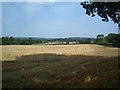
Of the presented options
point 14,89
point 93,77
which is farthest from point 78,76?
point 14,89

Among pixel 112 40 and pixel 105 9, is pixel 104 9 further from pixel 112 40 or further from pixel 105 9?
pixel 112 40

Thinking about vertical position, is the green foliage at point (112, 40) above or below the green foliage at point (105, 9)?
below

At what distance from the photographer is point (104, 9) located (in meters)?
15.1

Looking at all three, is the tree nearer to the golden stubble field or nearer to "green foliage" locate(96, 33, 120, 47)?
"green foliage" locate(96, 33, 120, 47)

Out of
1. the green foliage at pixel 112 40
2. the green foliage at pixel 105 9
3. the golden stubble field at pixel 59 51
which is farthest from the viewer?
the golden stubble field at pixel 59 51

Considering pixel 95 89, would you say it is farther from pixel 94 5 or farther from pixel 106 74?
pixel 94 5

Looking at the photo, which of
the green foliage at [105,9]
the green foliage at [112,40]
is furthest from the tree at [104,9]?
the green foliage at [112,40]

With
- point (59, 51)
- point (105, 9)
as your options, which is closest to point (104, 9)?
point (105, 9)

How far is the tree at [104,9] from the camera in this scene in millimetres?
14430

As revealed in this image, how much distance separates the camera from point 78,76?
12.3 meters

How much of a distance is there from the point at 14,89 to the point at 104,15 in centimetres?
794

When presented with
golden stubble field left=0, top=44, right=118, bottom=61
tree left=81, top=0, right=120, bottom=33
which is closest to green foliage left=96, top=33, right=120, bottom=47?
golden stubble field left=0, top=44, right=118, bottom=61

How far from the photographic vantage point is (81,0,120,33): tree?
47.3 feet

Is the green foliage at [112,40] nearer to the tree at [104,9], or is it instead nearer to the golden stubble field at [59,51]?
the golden stubble field at [59,51]
